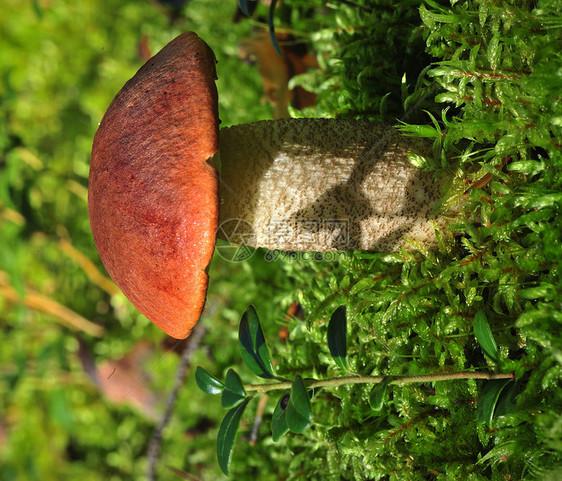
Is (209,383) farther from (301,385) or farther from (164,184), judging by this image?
(164,184)

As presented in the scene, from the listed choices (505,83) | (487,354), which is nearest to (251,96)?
(505,83)

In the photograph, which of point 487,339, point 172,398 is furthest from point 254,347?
point 172,398

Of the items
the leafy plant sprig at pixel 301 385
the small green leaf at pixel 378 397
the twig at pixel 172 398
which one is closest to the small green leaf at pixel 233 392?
the leafy plant sprig at pixel 301 385

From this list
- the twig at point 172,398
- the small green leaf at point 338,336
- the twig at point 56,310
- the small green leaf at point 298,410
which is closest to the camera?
the small green leaf at point 298,410

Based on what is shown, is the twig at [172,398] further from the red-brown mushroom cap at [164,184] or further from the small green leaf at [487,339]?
the small green leaf at [487,339]

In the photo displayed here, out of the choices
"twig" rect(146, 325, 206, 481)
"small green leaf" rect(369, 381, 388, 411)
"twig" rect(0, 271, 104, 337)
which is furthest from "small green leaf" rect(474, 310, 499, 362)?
"twig" rect(0, 271, 104, 337)
